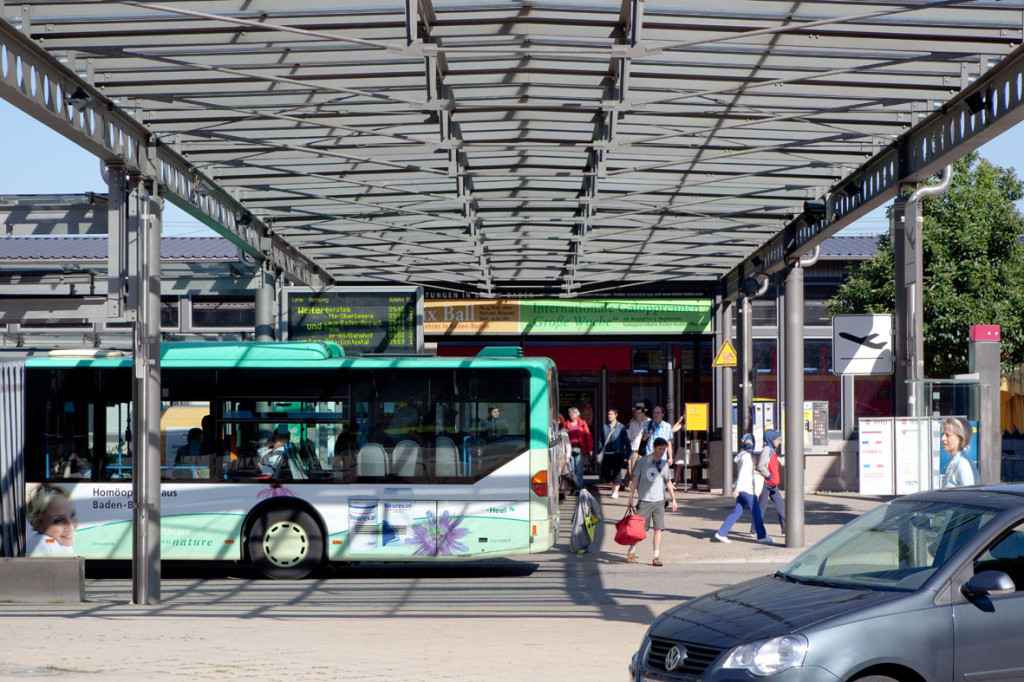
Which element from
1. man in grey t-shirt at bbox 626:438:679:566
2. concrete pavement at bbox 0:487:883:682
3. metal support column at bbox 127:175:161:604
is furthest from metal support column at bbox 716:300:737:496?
metal support column at bbox 127:175:161:604

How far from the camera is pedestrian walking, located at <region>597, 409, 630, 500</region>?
76.4ft

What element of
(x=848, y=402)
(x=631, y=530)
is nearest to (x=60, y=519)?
(x=631, y=530)

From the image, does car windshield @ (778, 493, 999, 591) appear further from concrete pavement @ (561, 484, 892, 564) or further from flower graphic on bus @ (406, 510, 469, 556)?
concrete pavement @ (561, 484, 892, 564)

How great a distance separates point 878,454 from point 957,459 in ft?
10.5

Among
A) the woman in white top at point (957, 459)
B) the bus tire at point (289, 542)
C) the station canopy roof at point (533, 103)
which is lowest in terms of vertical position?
the bus tire at point (289, 542)

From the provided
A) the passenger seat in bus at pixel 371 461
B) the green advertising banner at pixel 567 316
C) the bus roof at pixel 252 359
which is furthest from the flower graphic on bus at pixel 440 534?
the green advertising banner at pixel 567 316

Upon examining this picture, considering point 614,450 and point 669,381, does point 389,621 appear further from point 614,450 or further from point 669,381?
point 669,381

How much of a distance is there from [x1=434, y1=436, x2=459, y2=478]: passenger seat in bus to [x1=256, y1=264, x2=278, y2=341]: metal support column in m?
5.47

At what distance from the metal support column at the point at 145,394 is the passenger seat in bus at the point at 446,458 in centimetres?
349

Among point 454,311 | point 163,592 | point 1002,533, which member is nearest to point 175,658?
point 163,592

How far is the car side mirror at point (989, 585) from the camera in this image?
6040 millimetres

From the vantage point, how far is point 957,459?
1052 cm

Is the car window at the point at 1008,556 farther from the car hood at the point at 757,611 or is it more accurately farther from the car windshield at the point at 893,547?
the car hood at the point at 757,611

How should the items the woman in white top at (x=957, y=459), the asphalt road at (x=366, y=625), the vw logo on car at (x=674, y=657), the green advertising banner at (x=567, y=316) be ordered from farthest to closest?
the green advertising banner at (x=567, y=316) → the woman in white top at (x=957, y=459) → the asphalt road at (x=366, y=625) → the vw logo on car at (x=674, y=657)
